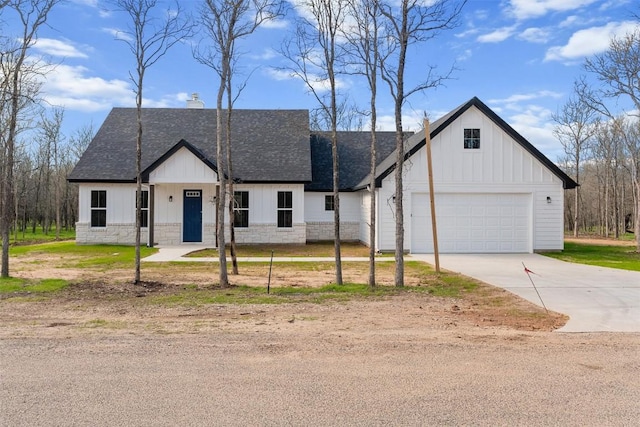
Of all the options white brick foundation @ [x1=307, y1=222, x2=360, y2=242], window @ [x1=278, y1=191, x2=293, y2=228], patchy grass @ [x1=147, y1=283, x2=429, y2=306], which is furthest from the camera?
white brick foundation @ [x1=307, y1=222, x2=360, y2=242]

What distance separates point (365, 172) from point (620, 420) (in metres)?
20.9

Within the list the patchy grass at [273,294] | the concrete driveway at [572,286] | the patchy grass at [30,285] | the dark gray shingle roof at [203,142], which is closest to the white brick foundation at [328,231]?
the dark gray shingle roof at [203,142]

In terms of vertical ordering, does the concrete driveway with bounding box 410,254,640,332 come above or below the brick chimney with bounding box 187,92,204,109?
below

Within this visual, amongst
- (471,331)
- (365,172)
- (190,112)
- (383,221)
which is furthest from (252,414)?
(190,112)

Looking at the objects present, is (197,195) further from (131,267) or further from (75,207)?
(75,207)

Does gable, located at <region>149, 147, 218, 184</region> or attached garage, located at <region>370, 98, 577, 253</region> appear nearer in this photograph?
attached garage, located at <region>370, 98, 577, 253</region>

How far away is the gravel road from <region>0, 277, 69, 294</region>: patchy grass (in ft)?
14.8

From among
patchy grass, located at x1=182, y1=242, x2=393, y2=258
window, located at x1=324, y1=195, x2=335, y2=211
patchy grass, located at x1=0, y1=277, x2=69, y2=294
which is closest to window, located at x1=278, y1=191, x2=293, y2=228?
patchy grass, located at x1=182, y1=242, x2=393, y2=258

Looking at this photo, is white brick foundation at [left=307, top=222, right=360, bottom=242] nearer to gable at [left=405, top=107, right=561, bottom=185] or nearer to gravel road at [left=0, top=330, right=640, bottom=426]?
gable at [left=405, top=107, right=561, bottom=185]

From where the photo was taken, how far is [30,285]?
10648 mm

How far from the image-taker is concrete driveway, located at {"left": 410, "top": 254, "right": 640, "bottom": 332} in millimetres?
7574

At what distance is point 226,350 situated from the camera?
573 cm

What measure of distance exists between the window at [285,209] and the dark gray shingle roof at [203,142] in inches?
33.2

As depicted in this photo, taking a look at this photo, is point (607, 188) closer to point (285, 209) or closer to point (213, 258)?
point (285, 209)
